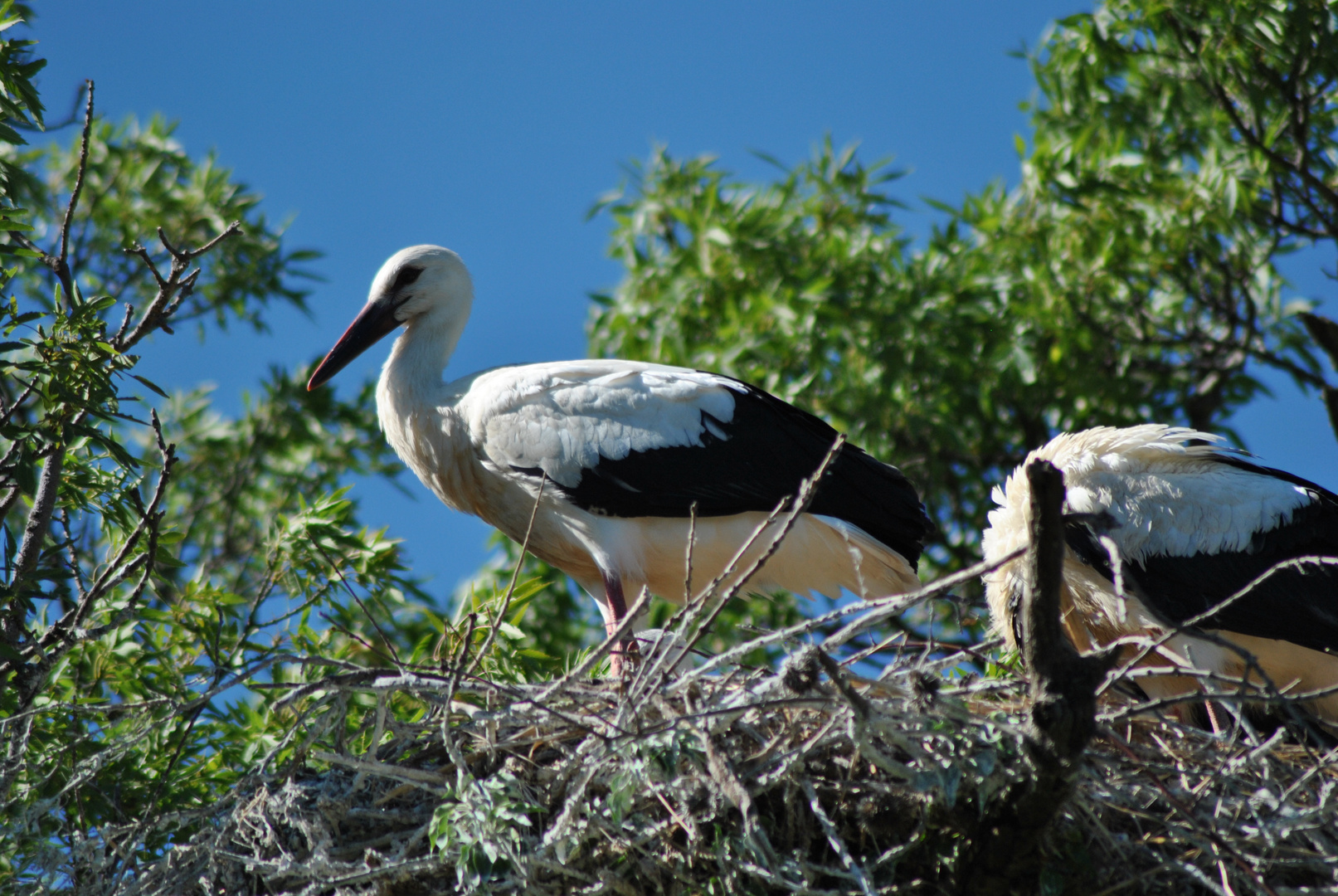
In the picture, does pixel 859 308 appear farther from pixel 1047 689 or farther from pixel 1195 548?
pixel 1047 689

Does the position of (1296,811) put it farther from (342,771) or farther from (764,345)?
(764,345)

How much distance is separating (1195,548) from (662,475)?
180cm

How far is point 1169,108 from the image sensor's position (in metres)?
6.77

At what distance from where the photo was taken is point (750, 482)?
482 cm

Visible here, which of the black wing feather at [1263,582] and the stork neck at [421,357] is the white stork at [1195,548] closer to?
the black wing feather at [1263,582]

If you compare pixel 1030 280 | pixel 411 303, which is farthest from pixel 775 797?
pixel 1030 280

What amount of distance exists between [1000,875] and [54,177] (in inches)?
273

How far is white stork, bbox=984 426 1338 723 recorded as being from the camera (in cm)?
444

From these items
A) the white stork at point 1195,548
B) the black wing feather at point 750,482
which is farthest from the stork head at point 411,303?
the white stork at point 1195,548

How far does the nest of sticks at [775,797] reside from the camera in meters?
2.82

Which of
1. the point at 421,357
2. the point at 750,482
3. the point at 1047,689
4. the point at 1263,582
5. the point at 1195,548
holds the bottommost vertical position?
the point at 1047,689

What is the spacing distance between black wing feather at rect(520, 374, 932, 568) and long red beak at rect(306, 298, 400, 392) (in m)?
1.18

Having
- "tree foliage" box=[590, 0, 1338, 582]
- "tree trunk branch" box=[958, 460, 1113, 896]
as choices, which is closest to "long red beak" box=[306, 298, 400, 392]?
"tree foliage" box=[590, 0, 1338, 582]

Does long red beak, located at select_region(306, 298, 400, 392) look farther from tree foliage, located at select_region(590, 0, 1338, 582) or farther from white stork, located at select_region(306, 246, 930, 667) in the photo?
tree foliage, located at select_region(590, 0, 1338, 582)
